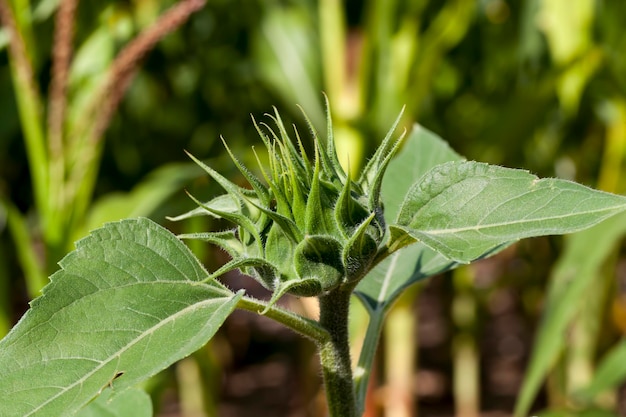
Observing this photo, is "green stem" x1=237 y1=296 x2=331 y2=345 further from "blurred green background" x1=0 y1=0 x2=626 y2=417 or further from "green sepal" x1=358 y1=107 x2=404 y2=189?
"blurred green background" x1=0 y1=0 x2=626 y2=417

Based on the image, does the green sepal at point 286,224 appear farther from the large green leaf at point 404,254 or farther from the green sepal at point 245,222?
the large green leaf at point 404,254

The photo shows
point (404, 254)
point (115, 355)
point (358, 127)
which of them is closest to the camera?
point (115, 355)

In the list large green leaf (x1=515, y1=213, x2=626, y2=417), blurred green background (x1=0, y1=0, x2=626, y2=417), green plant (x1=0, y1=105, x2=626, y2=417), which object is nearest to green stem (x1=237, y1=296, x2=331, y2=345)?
green plant (x1=0, y1=105, x2=626, y2=417)

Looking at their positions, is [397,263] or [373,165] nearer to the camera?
[373,165]

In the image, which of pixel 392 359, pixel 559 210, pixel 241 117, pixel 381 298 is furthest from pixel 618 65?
pixel 559 210

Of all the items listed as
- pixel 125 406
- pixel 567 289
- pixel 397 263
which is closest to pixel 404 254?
pixel 397 263

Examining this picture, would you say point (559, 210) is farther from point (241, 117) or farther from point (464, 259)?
point (241, 117)

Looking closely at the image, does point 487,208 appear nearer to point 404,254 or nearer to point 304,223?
point 304,223
